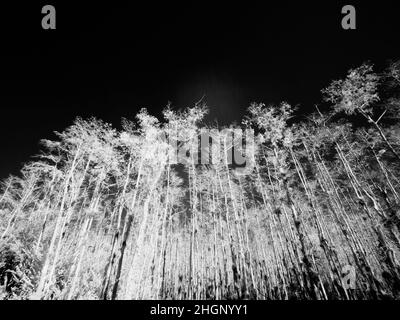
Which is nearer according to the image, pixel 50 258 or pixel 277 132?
pixel 50 258

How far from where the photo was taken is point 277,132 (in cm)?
1203
